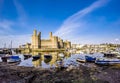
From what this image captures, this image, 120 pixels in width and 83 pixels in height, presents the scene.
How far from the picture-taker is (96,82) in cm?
1817

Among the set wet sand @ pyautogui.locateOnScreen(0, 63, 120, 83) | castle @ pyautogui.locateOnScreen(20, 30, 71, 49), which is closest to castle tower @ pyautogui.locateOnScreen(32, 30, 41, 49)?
castle @ pyautogui.locateOnScreen(20, 30, 71, 49)

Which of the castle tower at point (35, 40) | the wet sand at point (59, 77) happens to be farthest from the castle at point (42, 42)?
the wet sand at point (59, 77)

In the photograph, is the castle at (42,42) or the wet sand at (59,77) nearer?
the wet sand at (59,77)

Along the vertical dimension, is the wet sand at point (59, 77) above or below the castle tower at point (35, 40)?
below

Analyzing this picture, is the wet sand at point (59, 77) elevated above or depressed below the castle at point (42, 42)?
below

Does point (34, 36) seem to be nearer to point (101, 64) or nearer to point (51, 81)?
point (101, 64)

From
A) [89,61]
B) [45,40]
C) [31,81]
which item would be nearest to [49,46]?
[45,40]

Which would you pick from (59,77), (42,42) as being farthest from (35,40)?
(59,77)

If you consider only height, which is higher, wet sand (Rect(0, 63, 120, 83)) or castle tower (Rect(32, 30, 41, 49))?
castle tower (Rect(32, 30, 41, 49))

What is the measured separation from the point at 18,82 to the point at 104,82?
11.5 metres

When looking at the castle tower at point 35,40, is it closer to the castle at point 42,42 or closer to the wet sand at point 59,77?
the castle at point 42,42

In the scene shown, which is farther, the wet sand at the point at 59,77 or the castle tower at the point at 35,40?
the castle tower at the point at 35,40

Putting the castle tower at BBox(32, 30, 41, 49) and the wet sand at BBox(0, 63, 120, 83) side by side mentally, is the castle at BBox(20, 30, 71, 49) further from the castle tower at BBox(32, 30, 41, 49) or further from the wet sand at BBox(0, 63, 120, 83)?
the wet sand at BBox(0, 63, 120, 83)

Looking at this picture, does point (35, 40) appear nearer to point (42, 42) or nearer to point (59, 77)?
point (42, 42)
